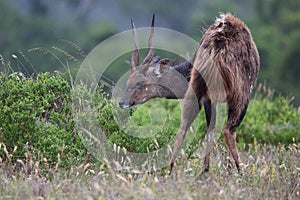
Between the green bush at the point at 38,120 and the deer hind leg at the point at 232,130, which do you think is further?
the deer hind leg at the point at 232,130

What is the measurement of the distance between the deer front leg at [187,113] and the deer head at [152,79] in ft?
1.69

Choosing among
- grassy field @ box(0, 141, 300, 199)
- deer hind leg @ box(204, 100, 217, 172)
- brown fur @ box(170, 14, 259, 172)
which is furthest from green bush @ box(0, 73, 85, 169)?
deer hind leg @ box(204, 100, 217, 172)

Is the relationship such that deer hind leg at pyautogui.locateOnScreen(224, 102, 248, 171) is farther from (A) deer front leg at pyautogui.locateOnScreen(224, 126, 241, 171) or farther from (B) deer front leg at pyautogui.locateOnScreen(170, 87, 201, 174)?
(B) deer front leg at pyautogui.locateOnScreen(170, 87, 201, 174)

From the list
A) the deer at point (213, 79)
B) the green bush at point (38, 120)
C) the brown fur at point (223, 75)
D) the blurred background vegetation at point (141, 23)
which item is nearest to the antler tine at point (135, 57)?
the deer at point (213, 79)

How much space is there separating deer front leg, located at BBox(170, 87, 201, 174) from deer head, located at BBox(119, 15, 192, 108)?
1.69 feet

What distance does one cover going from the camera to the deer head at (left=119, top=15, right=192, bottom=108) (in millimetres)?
9078

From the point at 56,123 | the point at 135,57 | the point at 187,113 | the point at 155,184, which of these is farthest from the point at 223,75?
the point at 56,123

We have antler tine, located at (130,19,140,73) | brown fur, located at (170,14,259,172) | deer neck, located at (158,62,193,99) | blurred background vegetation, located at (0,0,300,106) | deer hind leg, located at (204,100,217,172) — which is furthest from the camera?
blurred background vegetation, located at (0,0,300,106)

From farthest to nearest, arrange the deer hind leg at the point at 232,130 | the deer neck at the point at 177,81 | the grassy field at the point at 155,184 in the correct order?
the deer neck at the point at 177,81, the deer hind leg at the point at 232,130, the grassy field at the point at 155,184

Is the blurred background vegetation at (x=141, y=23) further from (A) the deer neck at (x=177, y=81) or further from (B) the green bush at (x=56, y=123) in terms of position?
(B) the green bush at (x=56, y=123)

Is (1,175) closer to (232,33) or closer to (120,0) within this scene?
(232,33)

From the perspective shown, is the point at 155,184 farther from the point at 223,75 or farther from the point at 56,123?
the point at 56,123

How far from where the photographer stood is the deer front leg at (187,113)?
890cm

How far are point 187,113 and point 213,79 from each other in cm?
56
